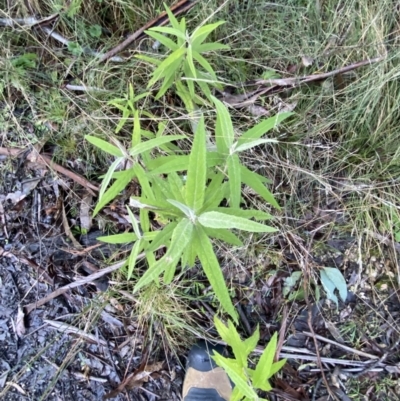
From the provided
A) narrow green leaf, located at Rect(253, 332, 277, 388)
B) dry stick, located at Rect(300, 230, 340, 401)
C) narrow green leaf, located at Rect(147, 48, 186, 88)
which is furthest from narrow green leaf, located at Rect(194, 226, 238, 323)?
dry stick, located at Rect(300, 230, 340, 401)

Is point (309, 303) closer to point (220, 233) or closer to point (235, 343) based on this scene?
point (235, 343)

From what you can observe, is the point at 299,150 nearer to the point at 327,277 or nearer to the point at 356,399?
the point at 327,277

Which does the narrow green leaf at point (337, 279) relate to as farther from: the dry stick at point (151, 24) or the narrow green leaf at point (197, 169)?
the dry stick at point (151, 24)

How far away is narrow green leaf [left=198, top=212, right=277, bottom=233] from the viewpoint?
2.47 ft

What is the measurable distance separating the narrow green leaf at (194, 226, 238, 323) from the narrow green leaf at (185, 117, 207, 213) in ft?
0.22

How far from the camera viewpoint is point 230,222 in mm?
766

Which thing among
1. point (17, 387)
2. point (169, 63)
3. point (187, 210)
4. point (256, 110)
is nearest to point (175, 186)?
point (187, 210)

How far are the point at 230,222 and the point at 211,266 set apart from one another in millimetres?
142

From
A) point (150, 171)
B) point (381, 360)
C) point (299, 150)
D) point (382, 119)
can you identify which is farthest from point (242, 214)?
point (381, 360)

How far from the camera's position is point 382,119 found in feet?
4.89

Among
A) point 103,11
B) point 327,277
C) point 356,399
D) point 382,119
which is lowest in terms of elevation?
point 356,399

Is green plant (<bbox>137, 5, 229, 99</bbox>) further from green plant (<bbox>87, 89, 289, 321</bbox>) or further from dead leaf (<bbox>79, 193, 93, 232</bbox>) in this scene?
dead leaf (<bbox>79, 193, 93, 232</bbox>)

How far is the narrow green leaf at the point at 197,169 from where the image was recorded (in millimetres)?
814

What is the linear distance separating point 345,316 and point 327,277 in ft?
0.56
